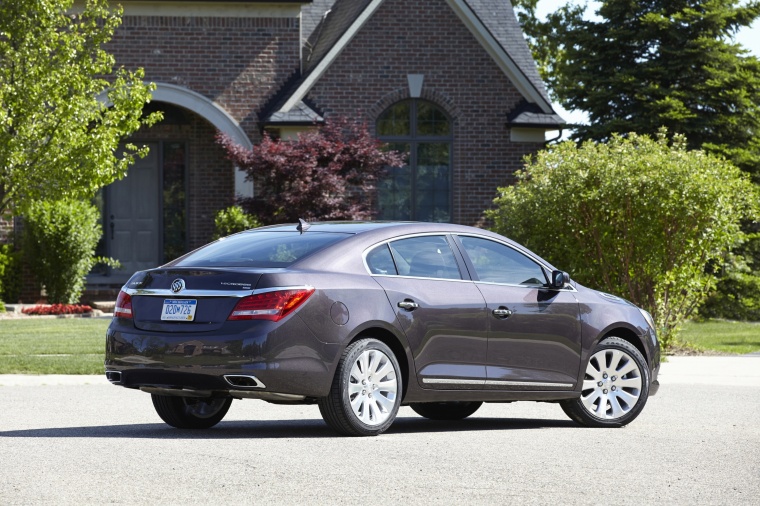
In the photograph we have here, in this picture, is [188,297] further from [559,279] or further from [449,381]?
[559,279]

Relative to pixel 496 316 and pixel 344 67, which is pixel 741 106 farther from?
pixel 496 316

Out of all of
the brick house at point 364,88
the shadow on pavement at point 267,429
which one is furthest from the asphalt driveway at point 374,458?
the brick house at point 364,88

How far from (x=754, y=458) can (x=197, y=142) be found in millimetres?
19581

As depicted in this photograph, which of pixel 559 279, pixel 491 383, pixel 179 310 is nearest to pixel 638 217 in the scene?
pixel 559 279

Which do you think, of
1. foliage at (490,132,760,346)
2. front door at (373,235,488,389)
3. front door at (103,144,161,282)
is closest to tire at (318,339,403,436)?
front door at (373,235,488,389)

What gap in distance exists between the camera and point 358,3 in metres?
26.5

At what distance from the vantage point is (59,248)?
24469 millimetres

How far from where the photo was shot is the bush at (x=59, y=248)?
80.2ft

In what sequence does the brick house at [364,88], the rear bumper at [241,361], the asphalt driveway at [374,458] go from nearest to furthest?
the asphalt driveway at [374,458], the rear bumper at [241,361], the brick house at [364,88]

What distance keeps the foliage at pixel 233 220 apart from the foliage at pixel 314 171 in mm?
956

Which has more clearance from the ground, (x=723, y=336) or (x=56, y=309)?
(x=56, y=309)

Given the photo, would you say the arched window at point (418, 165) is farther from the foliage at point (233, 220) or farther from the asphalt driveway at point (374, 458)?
the asphalt driveway at point (374, 458)

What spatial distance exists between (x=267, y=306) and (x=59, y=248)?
17.0 m

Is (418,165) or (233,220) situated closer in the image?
(233,220)
